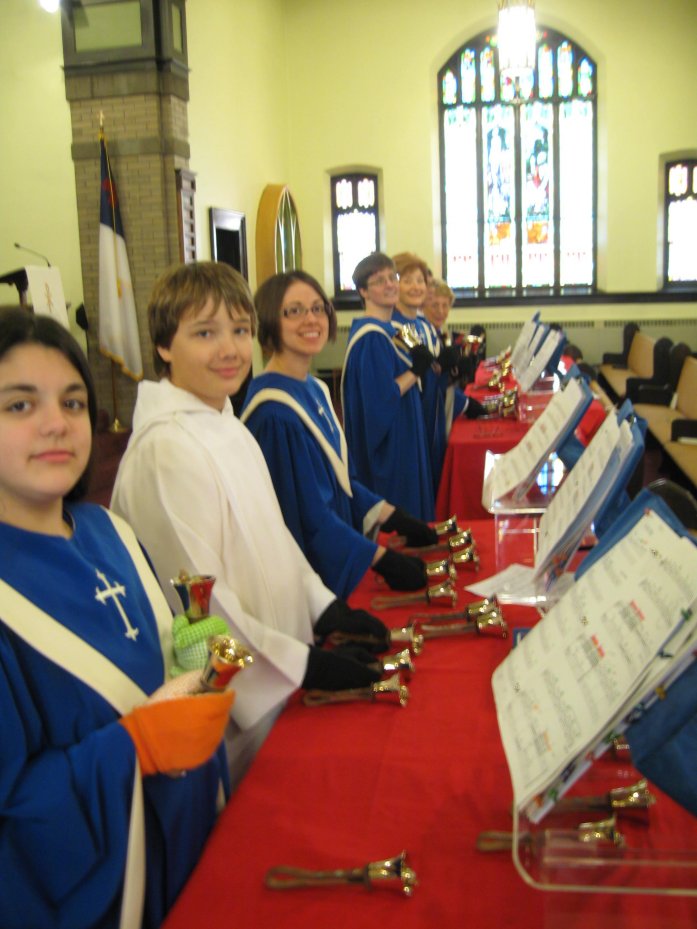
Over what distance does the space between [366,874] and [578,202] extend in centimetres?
1199

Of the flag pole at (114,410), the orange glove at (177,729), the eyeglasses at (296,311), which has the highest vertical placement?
the eyeglasses at (296,311)

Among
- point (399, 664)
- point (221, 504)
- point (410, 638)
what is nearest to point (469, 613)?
point (410, 638)

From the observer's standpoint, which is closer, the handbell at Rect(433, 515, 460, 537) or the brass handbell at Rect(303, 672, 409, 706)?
the brass handbell at Rect(303, 672, 409, 706)

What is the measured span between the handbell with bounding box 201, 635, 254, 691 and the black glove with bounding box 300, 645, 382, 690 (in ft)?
1.57

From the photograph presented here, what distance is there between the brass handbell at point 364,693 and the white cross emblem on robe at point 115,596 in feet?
1.40

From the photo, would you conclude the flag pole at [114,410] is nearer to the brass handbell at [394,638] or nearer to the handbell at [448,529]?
the handbell at [448,529]

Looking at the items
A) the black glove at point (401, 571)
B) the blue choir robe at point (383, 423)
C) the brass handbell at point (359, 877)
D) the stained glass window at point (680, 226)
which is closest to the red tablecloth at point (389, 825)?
the brass handbell at point (359, 877)

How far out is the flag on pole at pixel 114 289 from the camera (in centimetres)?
736

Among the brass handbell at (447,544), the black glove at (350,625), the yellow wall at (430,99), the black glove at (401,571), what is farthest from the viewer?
the yellow wall at (430,99)

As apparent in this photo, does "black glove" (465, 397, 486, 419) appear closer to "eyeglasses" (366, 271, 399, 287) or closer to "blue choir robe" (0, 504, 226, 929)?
"eyeglasses" (366, 271, 399, 287)

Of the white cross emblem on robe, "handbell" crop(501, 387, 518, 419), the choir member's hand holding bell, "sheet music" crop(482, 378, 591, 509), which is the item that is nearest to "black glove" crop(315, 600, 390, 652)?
the choir member's hand holding bell

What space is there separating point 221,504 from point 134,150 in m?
6.20

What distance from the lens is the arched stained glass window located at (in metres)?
11.9

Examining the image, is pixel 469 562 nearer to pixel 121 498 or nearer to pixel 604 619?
pixel 121 498
